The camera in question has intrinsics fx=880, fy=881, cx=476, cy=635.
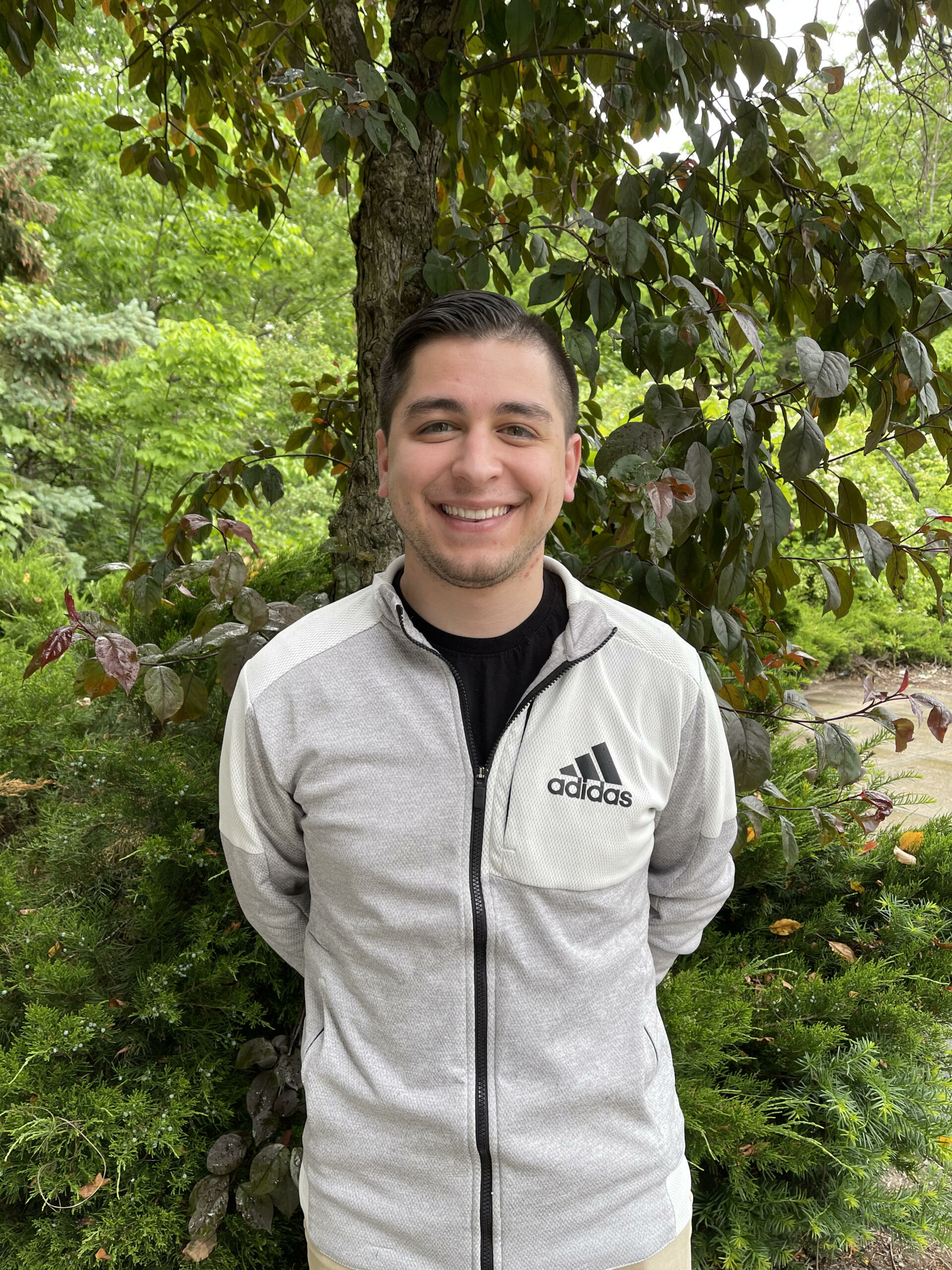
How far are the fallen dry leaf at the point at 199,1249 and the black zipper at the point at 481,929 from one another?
0.78 meters

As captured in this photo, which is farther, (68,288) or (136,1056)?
(68,288)

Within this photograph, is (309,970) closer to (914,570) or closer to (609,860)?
(609,860)

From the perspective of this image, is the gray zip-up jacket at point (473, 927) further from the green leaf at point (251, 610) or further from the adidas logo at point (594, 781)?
the green leaf at point (251, 610)

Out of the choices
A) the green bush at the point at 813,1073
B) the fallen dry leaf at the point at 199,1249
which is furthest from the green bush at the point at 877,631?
the fallen dry leaf at the point at 199,1249

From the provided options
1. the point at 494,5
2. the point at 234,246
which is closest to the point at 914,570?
the point at 494,5

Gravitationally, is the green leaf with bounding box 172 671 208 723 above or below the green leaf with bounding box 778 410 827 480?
below

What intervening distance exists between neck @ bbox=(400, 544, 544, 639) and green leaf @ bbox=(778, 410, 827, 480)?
1.39 feet

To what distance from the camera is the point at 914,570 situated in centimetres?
708

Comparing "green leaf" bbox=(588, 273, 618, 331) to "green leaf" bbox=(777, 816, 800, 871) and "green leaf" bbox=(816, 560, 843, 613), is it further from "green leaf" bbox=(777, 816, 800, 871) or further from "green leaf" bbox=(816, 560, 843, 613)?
"green leaf" bbox=(777, 816, 800, 871)

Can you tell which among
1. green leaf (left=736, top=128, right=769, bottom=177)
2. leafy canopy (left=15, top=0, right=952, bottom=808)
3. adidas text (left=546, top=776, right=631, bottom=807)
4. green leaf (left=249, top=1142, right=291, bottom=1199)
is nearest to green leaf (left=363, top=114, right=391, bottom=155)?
leafy canopy (left=15, top=0, right=952, bottom=808)

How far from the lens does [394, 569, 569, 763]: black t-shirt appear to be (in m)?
1.38

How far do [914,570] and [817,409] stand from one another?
6.06m

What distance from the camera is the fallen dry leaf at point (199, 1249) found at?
1.68 metres

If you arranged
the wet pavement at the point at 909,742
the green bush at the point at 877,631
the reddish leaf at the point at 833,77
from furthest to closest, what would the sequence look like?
the green bush at the point at 877,631 < the wet pavement at the point at 909,742 < the reddish leaf at the point at 833,77
